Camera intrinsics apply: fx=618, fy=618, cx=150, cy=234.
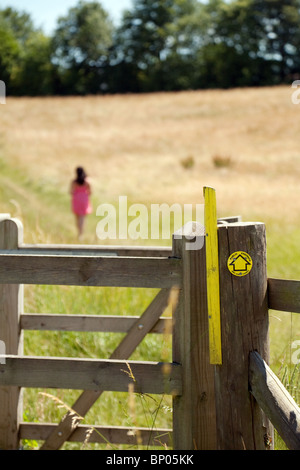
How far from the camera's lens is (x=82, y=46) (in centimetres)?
8294

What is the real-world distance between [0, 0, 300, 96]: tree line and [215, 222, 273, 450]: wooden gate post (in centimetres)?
7116

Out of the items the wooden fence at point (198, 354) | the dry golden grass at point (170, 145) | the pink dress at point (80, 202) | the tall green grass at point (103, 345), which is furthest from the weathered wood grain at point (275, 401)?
the dry golden grass at point (170, 145)

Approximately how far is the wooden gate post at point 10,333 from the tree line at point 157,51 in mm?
70218

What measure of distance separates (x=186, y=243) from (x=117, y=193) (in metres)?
17.9

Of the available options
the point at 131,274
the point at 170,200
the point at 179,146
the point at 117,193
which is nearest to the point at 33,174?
the point at 117,193

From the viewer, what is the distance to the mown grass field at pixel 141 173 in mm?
5359

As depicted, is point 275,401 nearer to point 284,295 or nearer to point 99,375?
point 284,295

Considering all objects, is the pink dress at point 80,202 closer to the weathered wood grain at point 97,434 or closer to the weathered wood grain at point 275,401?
the weathered wood grain at point 97,434

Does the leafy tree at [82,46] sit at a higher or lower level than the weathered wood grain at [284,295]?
higher

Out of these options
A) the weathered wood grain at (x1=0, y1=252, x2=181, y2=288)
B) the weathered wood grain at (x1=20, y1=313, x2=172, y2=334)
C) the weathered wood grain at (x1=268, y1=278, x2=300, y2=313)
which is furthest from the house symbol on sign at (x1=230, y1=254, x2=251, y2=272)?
the weathered wood grain at (x1=20, y1=313, x2=172, y2=334)

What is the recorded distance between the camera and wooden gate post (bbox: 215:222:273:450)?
236cm

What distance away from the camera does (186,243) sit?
98.6 inches

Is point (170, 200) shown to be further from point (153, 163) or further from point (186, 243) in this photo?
point (186, 243)

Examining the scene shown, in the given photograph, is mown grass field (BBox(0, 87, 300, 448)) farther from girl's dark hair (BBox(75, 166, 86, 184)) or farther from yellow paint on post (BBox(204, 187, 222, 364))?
girl's dark hair (BBox(75, 166, 86, 184))
